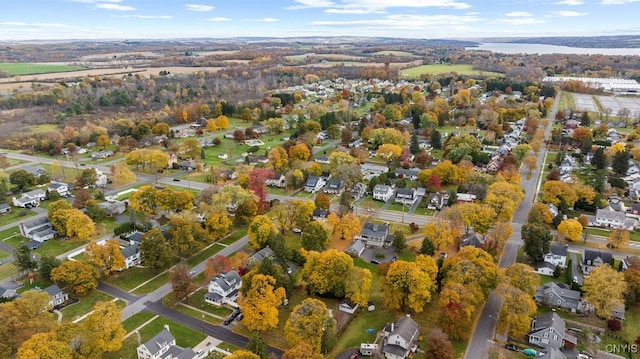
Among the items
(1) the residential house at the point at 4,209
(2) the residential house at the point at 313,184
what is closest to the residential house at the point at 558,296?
(2) the residential house at the point at 313,184

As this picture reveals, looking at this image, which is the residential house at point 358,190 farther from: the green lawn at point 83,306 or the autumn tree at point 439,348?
the green lawn at point 83,306

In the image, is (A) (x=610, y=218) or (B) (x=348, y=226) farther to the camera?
(A) (x=610, y=218)

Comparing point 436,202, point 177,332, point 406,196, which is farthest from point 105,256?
point 436,202

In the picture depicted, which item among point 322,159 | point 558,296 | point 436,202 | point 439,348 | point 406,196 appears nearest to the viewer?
point 439,348

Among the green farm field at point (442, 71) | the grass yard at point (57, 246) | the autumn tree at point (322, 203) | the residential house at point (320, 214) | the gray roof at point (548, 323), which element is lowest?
the grass yard at point (57, 246)

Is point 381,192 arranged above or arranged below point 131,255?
above

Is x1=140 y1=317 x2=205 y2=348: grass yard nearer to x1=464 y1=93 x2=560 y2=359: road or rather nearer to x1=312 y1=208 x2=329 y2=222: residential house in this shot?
x1=464 y1=93 x2=560 y2=359: road

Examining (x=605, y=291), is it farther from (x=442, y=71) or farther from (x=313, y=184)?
(x=442, y=71)
